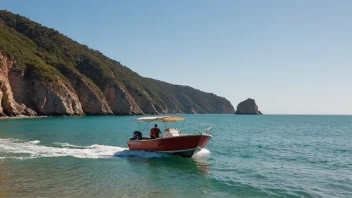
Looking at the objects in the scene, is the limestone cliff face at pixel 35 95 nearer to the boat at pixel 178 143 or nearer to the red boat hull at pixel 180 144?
the boat at pixel 178 143

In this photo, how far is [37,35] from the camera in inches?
4722

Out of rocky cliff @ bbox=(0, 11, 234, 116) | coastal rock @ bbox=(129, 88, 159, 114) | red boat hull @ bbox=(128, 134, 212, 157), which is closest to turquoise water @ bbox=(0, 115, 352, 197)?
red boat hull @ bbox=(128, 134, 212, 157)

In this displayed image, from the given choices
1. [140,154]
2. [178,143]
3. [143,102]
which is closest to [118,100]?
[143,102]

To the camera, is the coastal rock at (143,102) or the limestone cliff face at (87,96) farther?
the coastal rock at (143,102)

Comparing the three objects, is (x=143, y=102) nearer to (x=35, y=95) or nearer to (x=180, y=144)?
(x=35, y=95)

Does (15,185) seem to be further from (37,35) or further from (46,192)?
(37,35)

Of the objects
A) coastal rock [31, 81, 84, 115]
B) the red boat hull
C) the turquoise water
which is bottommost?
the turquoise water

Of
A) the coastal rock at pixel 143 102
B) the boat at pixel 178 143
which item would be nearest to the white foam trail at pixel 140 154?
the boat at pixel 178 143

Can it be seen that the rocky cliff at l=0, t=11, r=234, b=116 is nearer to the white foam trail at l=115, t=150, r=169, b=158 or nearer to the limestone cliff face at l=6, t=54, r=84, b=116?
the limestone cliff face at l=6, t=54, r=84, b=116

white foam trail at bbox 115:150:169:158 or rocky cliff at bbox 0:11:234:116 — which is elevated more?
rocky cliff at bbox 0:11:234:116

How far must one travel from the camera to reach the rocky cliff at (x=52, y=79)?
7900cm

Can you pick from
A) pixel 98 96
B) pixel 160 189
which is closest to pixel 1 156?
pixel 160 189

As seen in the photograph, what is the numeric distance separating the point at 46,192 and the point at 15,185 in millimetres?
1829

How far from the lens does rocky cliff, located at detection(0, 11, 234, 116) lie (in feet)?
259
